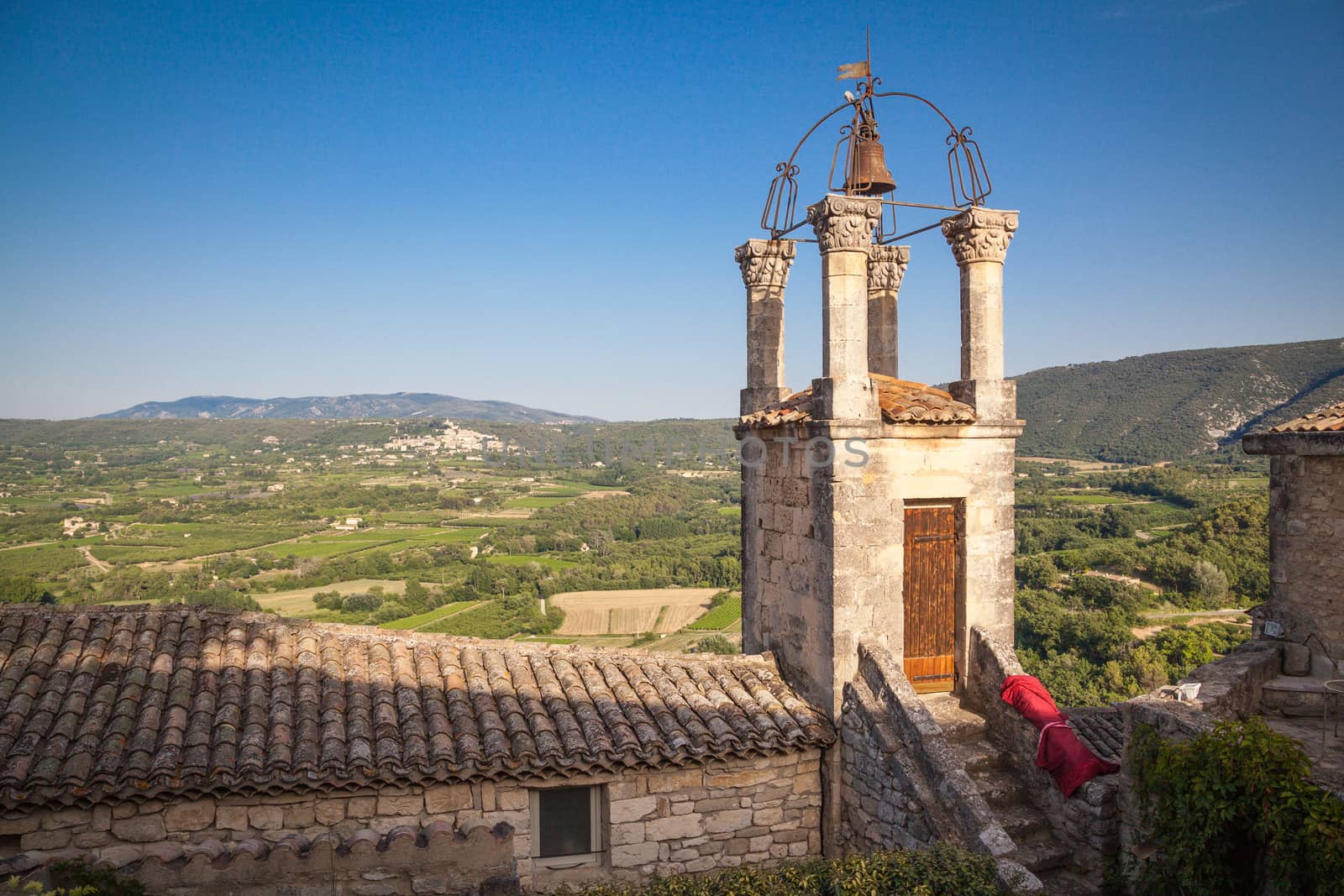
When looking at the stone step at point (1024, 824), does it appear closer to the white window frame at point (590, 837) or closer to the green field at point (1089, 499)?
the white window frame at point (590, 837)

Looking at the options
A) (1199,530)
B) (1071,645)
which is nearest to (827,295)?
(1071,645)

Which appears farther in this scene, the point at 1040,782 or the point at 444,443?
the point at 444,443

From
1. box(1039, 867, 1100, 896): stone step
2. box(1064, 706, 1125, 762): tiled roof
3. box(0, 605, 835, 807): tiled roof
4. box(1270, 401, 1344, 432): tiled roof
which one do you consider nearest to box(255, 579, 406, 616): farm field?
box(0, 605, 835, 807): tiled roof

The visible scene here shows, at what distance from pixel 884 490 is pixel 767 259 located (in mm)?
3477

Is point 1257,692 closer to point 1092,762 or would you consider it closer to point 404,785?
point 1092,762

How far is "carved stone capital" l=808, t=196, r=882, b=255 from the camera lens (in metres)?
8.30

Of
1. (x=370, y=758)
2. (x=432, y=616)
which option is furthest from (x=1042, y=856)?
(x=432, y=616)

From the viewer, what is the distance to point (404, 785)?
269 inches

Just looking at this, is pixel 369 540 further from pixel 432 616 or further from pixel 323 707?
pixel 323 707

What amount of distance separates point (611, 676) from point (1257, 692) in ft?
23.6

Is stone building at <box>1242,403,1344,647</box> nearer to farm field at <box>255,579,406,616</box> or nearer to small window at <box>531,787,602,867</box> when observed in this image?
small window at <box>531,787,602,867</box>

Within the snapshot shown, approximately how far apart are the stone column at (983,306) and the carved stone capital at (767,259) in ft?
6.56

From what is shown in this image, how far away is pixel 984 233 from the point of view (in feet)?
28.5

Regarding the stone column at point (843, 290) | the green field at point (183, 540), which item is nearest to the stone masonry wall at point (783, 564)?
the stone column at point (843, 290)
